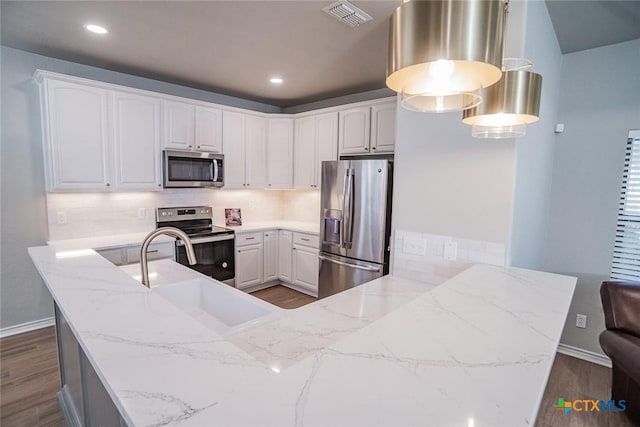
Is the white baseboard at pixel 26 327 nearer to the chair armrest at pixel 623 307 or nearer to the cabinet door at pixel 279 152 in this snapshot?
the cabinet door at pixel 279 152

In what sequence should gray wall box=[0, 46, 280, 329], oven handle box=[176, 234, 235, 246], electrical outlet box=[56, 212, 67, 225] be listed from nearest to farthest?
gray wall box=[0, 46, 280, 329]
electrical outlet box=[56, 212, 67, 225]
oven handle box=[176, 234, 235, 246]

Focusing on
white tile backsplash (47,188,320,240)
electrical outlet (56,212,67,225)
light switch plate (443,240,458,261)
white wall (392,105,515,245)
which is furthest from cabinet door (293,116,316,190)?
electrical outlet (56,212,67,225)

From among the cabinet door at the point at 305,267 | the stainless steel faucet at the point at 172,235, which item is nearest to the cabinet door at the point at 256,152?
the cabinet door at the point at 305,267

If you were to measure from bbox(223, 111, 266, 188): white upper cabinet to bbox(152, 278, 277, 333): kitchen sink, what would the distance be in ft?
7.72

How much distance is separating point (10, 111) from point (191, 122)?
5.12 ft

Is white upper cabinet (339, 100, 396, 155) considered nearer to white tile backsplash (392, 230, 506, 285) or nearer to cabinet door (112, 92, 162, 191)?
white tile backsplash (392, 230, 506, 285)

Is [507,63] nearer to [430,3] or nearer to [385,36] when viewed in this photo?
[430,3]

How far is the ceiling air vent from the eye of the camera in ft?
6.79

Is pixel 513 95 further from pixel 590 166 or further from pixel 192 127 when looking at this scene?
pixel 192 127

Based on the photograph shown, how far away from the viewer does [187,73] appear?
3494mm

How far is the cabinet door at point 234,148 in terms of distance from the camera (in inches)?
160

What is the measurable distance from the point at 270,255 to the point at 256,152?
1.41 m

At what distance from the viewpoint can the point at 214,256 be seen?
374cm

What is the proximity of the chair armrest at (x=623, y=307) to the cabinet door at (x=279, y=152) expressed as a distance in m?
3.51
